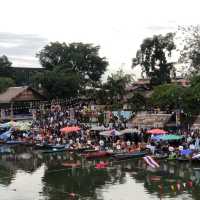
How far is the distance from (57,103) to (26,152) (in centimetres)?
1698

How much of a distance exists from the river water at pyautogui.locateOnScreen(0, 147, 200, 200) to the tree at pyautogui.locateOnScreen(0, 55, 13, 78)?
42.5m

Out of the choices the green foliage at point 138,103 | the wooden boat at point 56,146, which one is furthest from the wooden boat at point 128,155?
the green foliage at point 138,103

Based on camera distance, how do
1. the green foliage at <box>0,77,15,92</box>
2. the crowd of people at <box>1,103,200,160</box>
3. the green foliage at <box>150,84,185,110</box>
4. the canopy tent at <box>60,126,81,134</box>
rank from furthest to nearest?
the green foliage at <box>0,77,15,92</box> < the canopy tent at <box>60,126,81,134</box> < the green foliage at <box>150,84,185,110</box> < the crowd of people at <box>1,103,200,160</box>

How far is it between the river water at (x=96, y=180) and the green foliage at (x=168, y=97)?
30.5 feet

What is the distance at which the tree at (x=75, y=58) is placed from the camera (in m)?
73.9

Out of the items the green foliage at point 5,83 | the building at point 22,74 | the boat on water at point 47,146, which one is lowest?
the boat on water at point 47,146

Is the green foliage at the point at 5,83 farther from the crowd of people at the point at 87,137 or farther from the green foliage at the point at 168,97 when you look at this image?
the green foliage at the point at 168,97

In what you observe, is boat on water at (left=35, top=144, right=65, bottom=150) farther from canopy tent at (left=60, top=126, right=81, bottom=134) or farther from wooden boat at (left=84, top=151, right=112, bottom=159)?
wooden boat at (left=84, top=151, right=112, bottom=159)

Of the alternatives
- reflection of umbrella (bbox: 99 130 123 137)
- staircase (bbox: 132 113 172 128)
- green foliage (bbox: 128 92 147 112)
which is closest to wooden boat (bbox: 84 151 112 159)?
reflection of umbrella (bbox: 99 130 123 137)

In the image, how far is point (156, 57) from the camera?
62.1 m

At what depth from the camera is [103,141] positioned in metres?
41.0

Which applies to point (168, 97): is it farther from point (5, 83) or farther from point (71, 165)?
point (5, 83)

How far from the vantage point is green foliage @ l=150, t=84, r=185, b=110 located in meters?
43.5

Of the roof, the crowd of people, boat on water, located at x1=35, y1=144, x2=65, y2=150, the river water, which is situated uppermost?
the roof
